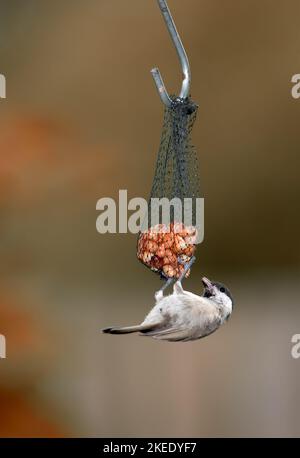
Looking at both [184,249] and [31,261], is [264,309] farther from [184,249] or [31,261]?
[184,249]

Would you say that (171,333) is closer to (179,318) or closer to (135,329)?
(179,318)

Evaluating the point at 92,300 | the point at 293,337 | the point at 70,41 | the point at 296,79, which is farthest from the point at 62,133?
the point at 293,337

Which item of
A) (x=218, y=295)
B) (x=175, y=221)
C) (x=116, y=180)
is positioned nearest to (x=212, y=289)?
(x=218, y=295)

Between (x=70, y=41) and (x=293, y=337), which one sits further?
(x=70, y=41)

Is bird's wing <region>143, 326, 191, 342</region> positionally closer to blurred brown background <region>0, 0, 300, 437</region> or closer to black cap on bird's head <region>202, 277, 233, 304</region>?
black cap on bird's head <region>202, 277, 233, 304</region>

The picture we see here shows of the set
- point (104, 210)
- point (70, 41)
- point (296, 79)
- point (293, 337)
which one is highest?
point (70, 41)


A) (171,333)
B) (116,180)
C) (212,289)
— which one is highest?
(116,180)

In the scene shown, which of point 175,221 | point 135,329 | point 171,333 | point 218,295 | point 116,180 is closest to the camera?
point 135,329

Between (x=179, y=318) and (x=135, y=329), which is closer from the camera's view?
(x=135, y=329)

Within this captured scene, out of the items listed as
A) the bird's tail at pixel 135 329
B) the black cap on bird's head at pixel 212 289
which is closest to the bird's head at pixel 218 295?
the black cap on bird's head at pixel 212 289
